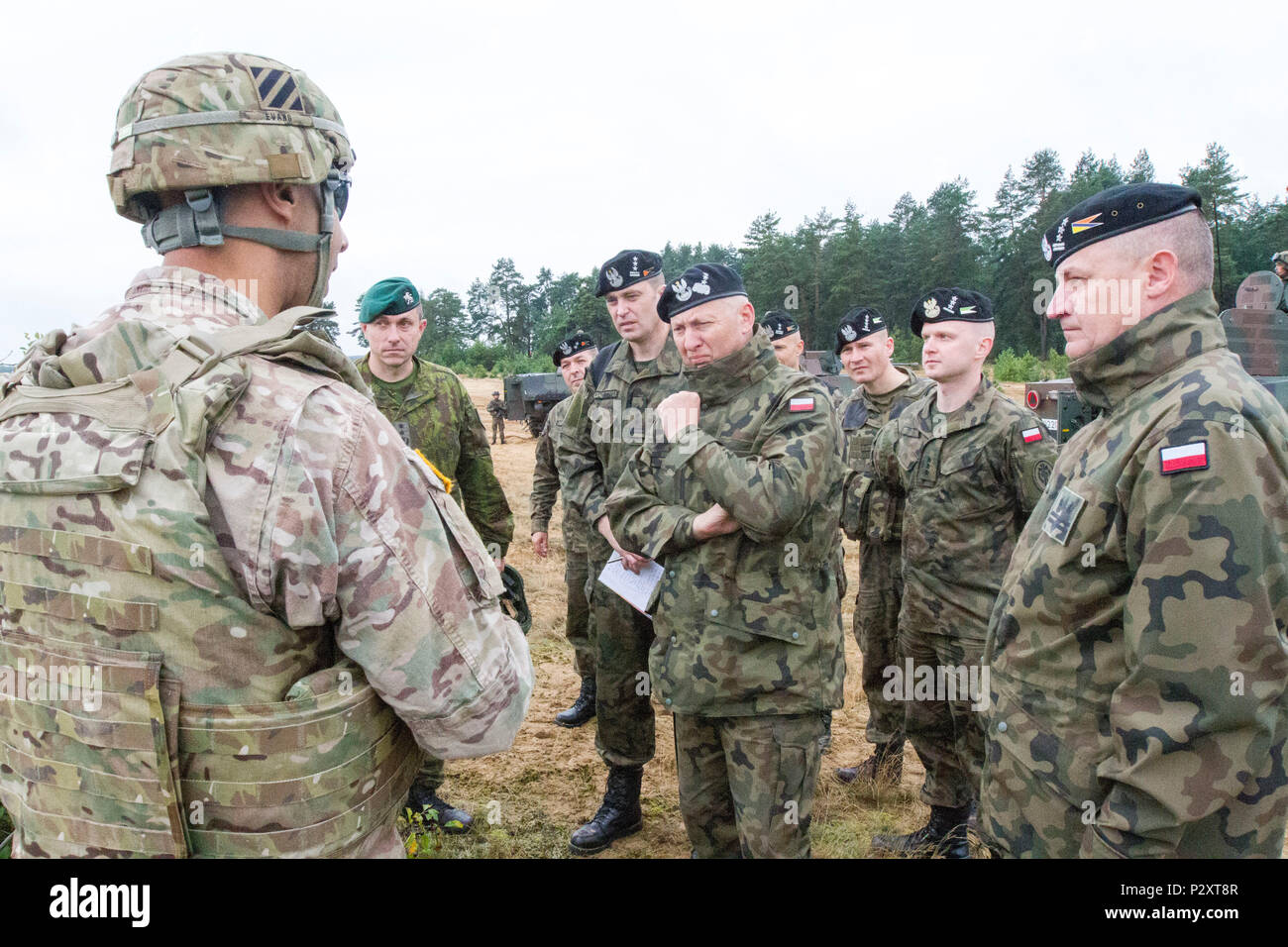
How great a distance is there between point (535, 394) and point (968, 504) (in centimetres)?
1758

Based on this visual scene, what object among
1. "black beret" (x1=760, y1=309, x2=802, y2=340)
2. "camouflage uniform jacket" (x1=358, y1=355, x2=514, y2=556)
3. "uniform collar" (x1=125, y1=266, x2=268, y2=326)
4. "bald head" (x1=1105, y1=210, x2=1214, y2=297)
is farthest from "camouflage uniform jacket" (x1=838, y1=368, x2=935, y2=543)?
"uniform collar" (x1=125, y1=266, x2=268, y2=326)

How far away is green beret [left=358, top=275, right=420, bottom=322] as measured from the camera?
4320mm

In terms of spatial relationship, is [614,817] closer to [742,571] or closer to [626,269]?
[742,571]

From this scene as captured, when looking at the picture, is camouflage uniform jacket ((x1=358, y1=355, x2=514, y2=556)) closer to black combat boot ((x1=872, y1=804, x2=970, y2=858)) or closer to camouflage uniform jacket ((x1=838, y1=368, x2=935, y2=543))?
camouflage uniform jacket ((x1=838, y1=368, x2=935, y2=543))

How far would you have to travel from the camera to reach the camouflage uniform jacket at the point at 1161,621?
5.50 feet

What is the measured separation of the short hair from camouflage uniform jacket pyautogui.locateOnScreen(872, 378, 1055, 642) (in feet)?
5.53

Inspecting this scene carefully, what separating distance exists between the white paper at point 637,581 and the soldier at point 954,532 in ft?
4.53

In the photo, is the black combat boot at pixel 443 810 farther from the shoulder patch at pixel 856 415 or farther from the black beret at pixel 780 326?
the black beret at pixel 780 326

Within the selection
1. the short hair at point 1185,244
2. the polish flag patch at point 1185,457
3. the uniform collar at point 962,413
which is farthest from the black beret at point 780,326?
the polish flag patch at point 1185,457

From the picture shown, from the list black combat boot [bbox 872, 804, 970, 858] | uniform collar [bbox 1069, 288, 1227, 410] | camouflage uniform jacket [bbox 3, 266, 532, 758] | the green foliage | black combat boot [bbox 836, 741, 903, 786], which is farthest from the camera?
black combat boot [bbox 836, 741, 903, 786]

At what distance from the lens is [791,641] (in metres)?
2.88

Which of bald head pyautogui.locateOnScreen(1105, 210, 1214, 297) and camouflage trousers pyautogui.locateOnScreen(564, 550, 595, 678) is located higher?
bald head pyautogui.locateOnScreen(1105, 210, 1214, 297)

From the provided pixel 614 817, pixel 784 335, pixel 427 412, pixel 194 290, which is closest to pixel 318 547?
pixel 194 290

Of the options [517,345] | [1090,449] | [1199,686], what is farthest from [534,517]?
[517,345]
